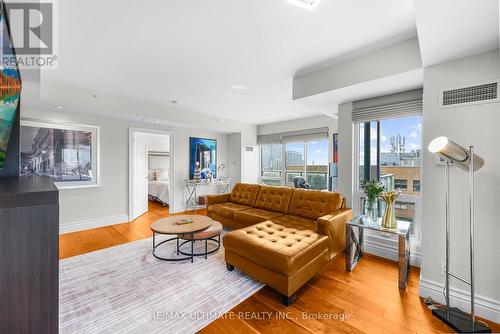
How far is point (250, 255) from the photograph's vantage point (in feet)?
7.16

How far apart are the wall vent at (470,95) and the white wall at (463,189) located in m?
0.04

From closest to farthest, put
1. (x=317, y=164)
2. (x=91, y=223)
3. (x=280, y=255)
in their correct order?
(x=280, y=255) → (x=91, y=223) → (x=317, y=164)

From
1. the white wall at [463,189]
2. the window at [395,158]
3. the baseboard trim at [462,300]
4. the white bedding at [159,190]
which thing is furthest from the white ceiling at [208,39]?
the white bedding at [159,190]

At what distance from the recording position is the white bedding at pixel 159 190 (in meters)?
6.09

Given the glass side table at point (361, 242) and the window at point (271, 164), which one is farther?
the window at point (271, 164)

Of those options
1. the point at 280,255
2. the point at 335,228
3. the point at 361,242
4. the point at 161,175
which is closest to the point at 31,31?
the point at 280,255

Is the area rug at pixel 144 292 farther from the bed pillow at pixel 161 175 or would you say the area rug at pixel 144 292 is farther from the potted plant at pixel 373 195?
the bed pillow at pixel 161 175

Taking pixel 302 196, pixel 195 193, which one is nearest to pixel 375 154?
pixel 302 196

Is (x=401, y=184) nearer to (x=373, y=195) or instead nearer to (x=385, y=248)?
(x=373, y=195)

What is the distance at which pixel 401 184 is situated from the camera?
2.94 m

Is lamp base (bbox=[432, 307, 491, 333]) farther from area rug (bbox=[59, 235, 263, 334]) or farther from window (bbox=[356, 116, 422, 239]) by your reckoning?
area rug (bbox=[59, 235, 263, 334])

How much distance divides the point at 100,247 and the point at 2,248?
10.2 ft

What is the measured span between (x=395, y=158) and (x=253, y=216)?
212 cm

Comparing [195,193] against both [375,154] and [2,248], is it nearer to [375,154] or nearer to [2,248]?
[375,154]
